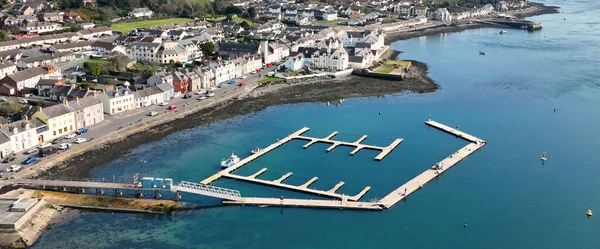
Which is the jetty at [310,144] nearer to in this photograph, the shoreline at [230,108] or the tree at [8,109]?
the shoreline at [230,108]

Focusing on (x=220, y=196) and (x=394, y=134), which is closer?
(x=220, y=196)

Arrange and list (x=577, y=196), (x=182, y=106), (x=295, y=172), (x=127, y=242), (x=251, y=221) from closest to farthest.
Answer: (x=127, y=242), (x=251, y=221), (x=577, y=196), (x=295, y=172), (x=182, y=106)

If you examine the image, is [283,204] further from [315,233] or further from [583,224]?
[583,224]

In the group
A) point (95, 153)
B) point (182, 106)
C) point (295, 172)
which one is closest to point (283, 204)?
point (295, 172)

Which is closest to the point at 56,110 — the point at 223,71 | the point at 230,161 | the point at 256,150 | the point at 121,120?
the point at 121,120

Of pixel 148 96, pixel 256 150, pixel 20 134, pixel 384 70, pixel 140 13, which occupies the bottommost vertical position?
pixel 256 150

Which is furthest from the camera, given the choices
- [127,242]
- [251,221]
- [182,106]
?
[182,106]

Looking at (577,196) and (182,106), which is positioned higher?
(182,106)

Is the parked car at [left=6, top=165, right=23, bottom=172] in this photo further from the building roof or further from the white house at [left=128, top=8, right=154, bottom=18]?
the white house at [left=128, top=8, right=154, bottom=18]

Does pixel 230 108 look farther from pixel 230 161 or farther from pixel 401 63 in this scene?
pixel 401 63
